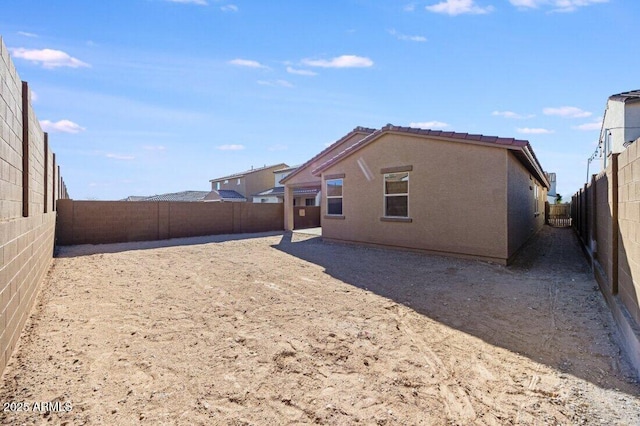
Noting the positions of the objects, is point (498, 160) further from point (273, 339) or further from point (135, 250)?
point (135, 250)

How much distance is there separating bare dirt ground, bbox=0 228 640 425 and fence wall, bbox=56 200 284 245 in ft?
23.4

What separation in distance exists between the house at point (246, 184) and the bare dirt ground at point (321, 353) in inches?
1154

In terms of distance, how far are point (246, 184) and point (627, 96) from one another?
100.0ft

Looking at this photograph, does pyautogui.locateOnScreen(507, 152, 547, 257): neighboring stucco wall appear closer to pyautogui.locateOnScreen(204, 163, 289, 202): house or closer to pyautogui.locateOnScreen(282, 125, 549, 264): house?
pyautogui.locateOnScreen(282, 125, 549, 264): house

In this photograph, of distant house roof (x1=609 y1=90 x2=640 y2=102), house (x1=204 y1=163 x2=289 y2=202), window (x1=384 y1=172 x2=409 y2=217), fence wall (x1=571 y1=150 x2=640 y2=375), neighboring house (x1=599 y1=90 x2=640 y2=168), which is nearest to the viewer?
fence wall (x1=571 y1=150 x2=640 y2=375)

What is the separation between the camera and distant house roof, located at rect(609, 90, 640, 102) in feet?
47.5

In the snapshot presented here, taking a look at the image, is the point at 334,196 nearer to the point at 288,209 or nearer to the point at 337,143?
the point at 288,209

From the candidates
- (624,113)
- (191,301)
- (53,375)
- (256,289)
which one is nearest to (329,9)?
A: (256,289)

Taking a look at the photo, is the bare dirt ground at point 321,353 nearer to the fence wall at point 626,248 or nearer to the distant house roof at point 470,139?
the fence wall at point 626,248

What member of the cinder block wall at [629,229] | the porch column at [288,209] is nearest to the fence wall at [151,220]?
the porch column at [288,209]

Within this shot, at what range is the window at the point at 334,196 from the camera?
43.5 feet

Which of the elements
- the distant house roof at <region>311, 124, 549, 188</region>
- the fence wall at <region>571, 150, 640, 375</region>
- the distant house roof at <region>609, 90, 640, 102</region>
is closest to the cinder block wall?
the fence wall at <region>571, 150, 640, 375</region>

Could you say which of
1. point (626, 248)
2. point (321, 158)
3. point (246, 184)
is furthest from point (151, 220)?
point (246, 184)

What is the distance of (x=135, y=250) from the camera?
38.0 feet
